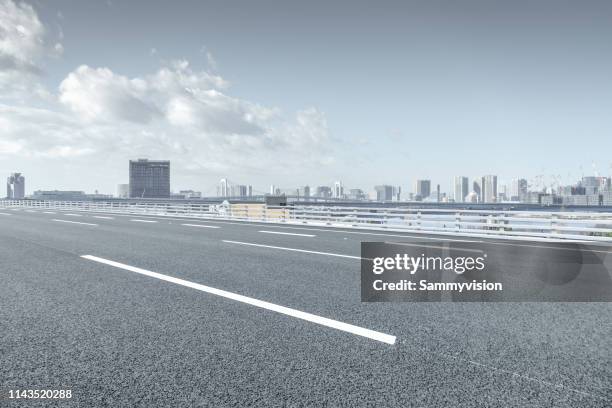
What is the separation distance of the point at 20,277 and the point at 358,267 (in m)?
6.17

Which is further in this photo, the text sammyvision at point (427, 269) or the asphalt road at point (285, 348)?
the text sammyvision at point (427, 269)

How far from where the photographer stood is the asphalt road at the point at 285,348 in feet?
8.04

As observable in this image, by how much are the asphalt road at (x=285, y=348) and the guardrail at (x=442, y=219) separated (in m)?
10.9

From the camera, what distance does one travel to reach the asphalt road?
8.04ft

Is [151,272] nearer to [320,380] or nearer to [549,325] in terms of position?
[320,380]

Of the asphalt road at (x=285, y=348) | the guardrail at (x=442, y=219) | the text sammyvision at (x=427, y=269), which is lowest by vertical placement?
the text sammyvision at (x=427, y=269)

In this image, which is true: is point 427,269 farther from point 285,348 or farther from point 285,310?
point 285,348

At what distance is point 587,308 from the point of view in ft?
14.8

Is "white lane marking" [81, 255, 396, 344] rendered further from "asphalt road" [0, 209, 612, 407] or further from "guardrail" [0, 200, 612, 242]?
"guardrail" [0, 200, 612, 242]

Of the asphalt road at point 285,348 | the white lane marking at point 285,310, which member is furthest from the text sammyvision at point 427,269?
the white lane marking at point 285,310

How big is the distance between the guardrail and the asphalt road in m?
10.9

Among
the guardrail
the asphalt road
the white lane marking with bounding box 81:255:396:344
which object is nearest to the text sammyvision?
the asphalt road

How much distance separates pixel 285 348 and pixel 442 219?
14.8 m

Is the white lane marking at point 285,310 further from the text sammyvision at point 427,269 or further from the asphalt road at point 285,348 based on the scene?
the text sammyvision at point 427,269
